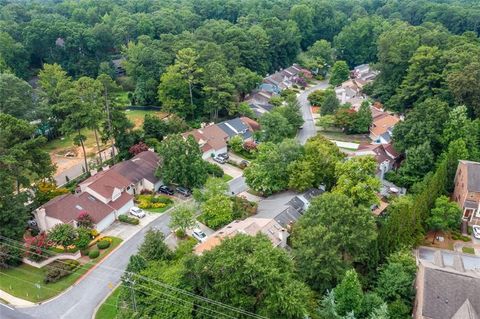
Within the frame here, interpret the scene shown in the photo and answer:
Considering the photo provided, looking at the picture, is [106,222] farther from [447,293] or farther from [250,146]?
[447,293]

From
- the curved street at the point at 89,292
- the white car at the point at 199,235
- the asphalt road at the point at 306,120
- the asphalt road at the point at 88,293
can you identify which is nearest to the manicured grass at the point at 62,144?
the curved street at the point at 89,292

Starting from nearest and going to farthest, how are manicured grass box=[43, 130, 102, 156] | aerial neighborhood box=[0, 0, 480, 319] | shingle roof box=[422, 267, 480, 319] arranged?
shingle roof box=[422, 267, 480, 319] → aerial neighborhood box=[0, 0, 480, 319] → manicured grass box=[43, 130, 102, 156]

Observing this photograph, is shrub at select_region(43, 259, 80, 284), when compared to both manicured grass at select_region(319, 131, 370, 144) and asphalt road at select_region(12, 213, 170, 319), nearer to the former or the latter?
asphalt road at select_region(12, 213, 170, 319)

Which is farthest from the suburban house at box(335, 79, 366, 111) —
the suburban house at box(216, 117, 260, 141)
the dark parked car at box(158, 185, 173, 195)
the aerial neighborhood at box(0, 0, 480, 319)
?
the dark parked car at box(158, 185, 173, 195)

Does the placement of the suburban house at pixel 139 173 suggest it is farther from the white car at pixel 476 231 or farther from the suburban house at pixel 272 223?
the white car at pixel 476 231

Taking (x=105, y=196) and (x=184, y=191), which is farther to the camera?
(x=184, y=191)

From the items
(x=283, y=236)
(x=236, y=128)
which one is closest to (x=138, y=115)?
(x=236, y=128)
